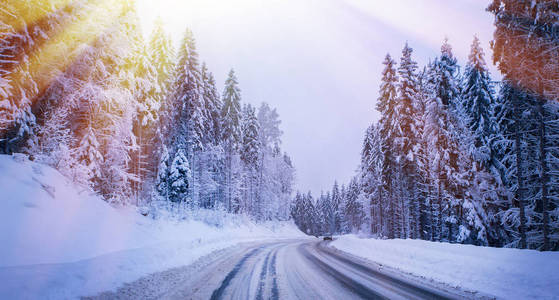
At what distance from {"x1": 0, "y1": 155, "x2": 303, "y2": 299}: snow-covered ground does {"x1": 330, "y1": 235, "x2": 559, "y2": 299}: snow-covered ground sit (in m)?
8.71

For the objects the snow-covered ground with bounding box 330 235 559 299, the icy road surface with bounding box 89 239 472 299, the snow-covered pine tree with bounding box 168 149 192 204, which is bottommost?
the icy road surface with bounding box 89 239 472 299

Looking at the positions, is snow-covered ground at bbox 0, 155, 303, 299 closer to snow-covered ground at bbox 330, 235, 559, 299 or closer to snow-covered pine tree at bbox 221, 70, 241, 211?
snow-covered ground at bbox 330, 235, 559, 299

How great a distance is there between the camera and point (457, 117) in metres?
22.3

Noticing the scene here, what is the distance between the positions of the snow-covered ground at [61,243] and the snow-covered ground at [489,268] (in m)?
8.71

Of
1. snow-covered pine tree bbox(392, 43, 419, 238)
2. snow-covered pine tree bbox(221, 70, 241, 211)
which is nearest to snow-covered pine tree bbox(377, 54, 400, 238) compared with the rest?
snow-covered pine tree bbox(392, 43, 419, 238)

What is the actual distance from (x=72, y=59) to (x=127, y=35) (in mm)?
3667

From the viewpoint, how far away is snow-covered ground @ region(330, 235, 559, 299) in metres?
6.20

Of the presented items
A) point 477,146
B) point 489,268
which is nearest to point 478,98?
point 477,146

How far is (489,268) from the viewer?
764cm

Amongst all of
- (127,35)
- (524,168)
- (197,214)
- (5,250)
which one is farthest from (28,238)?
(524,168)

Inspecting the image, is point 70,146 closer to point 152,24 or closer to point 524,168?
point 152,24

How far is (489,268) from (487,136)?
18.3m

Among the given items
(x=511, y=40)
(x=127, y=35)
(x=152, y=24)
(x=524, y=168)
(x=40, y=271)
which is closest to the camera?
(x=40, y=271)

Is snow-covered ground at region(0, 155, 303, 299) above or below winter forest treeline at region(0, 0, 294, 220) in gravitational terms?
below
